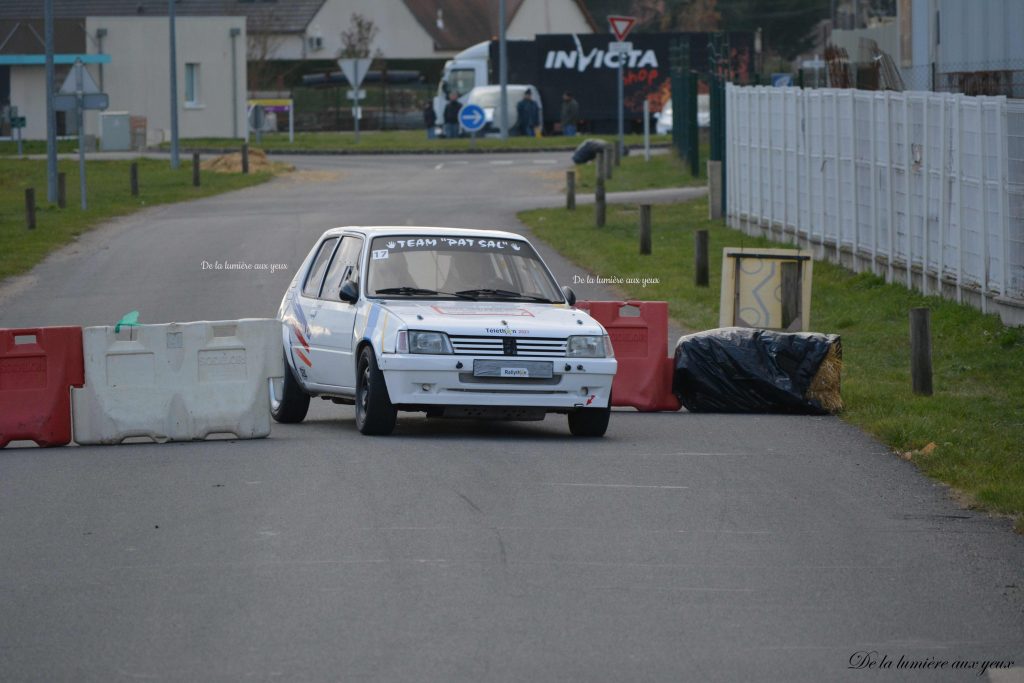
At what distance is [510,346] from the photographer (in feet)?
39.6

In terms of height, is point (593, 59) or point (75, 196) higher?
point (593, 59)

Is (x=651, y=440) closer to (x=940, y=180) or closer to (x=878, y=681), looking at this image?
(x=878, y=681)

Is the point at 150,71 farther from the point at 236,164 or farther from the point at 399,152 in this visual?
the point at 236,164

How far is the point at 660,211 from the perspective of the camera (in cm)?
3581

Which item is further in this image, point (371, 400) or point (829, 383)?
point (829, 383)

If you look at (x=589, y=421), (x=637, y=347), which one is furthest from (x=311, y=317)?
(x=637, y=347)

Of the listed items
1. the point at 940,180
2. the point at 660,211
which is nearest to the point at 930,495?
the point at 940,180

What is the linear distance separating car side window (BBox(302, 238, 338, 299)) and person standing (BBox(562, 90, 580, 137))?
175 ft

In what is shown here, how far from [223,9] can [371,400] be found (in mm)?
85855

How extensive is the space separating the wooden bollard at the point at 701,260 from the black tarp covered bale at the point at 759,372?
885 centimetres

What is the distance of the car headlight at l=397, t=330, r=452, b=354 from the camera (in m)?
12.0

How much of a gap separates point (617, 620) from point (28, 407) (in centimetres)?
628

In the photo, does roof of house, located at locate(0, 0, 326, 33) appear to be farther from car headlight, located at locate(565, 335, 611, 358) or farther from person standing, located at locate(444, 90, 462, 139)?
car headlight, located at locate(565, 335, 611, 358)

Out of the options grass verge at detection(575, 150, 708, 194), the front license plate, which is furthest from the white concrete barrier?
grass verge at detection(575, 150, 708, 194)
